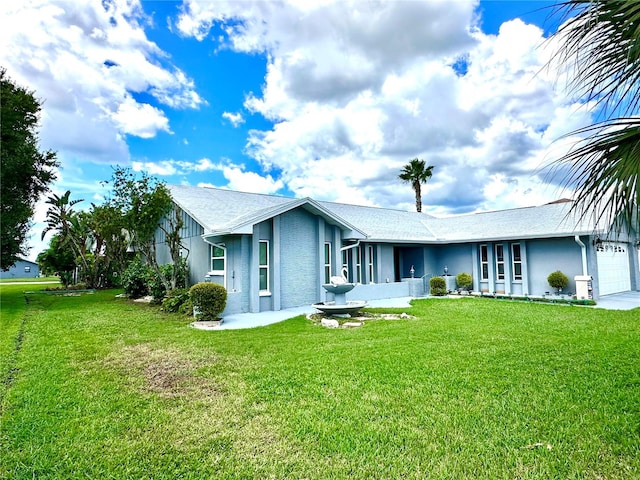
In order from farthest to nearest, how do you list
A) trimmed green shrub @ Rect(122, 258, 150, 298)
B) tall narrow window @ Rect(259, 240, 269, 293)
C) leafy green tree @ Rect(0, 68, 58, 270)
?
trimmed green shrub @ Rect(122, 258, 150, 298) → leafy green tree @ Rect(0, 68, 58, 270) → tall narrow window @ Rect(259, 240, 269, 293)

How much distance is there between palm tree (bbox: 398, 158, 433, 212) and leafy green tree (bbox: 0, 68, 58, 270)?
2862cm

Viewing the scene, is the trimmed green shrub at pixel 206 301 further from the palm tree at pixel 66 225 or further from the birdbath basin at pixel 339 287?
the palm tree at pixel 66 225

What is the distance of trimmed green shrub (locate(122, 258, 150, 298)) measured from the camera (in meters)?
18.1

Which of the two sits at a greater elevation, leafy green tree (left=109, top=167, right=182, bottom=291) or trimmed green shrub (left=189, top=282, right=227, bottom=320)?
leafy green tree (left=109, top=167, right=182, bottom=291)

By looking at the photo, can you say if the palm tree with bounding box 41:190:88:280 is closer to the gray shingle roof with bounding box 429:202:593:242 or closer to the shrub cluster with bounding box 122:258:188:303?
the shrub cluster with bounding box 122:258:188:303

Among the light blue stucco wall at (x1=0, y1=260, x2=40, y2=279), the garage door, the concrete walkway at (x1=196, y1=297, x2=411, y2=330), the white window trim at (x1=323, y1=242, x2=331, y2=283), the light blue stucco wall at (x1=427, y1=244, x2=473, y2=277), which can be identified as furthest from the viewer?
the light blue stucco wall at (x1=0, y1=260, x2=40, y2=279)

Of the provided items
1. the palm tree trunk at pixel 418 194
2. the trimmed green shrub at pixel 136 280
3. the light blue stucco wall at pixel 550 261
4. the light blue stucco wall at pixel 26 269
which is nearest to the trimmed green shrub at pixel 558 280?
the light blue stucco wall at pixel 550 261

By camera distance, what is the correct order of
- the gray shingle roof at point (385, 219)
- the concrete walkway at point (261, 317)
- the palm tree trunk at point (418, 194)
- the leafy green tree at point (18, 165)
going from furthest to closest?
the palm tree trunk at point (418, 194) → the leafy green tree at point (18, 165) → the gray shingle roof at point (385, 219) → the concrete walkway at point (261, 317)

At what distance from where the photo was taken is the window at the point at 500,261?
18250mm

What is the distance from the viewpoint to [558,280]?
1564 cm

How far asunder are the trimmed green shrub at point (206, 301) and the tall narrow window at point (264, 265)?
231 cm

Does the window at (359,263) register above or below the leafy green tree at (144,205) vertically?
below

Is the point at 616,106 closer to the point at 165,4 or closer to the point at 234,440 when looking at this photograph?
the point at 234,440

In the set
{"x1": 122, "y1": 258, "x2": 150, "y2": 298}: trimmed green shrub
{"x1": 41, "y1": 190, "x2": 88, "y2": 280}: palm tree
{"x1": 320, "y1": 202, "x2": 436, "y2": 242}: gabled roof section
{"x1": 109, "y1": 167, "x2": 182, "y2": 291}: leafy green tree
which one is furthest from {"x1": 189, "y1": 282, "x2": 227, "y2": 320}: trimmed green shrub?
{"x1": 41, "y1": 190, "x2": 88, "y2": 280}: palm tree
